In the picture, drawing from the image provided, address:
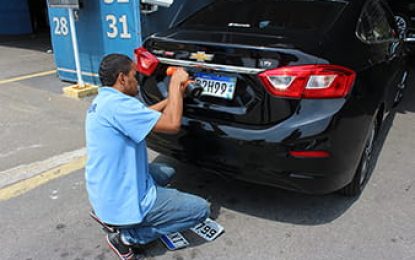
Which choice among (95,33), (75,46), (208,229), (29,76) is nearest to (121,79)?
(208,229)

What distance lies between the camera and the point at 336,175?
2.59m

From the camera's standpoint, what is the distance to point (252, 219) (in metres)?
2.96

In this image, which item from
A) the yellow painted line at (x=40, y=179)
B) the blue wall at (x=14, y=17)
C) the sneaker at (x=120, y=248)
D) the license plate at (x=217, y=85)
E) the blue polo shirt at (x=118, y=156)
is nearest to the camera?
the blue polo shirt at (x=118, y=156)

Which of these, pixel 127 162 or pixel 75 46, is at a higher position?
pixel 127 162

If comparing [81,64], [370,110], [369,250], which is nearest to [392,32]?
[370,110]

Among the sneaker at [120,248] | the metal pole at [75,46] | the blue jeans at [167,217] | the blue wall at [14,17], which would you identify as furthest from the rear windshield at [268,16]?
the blue wall at [14,17]

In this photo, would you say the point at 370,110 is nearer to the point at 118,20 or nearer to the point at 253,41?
the point at 253,41

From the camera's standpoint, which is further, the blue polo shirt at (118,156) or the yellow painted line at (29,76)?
the yellow painted line at (29,76)

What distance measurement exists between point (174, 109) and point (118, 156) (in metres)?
0.43

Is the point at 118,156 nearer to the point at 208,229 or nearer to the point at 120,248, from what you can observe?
the point at 120,248

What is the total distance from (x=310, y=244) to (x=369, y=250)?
0.36 meters

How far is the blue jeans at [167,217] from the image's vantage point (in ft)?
8.23

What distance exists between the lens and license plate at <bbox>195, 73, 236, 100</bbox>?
8.59ft

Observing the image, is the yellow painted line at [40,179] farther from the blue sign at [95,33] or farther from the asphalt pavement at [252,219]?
the blue sign at [95,33]
